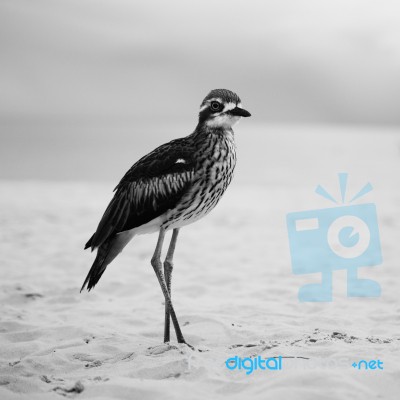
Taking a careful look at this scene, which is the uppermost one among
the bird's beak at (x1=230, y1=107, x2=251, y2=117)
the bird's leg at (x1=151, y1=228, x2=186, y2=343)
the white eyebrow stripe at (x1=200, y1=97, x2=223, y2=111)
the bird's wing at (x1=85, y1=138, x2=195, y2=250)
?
the white eyebrow stripe at (x1=200, y1=97, x2=223, y2=111)

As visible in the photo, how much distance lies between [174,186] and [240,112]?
0.83m

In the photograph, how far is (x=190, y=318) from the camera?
17.5 ft

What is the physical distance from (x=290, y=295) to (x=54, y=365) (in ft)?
9.92

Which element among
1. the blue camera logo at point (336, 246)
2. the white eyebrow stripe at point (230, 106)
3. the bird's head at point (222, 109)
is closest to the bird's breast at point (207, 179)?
the bird's head at point (222, 109)

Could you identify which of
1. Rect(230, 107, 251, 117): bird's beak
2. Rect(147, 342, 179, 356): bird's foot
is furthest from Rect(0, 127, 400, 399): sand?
Rect(230, 107, 251, 117): bird's beak

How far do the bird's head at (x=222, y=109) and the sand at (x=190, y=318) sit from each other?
1.81m

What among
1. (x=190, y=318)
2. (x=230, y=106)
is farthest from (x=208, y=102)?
(x=190, y=318)

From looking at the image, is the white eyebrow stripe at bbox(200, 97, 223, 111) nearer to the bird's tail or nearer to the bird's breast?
the bird's breast

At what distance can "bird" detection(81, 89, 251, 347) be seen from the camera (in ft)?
15.1

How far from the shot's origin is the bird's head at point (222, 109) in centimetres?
468

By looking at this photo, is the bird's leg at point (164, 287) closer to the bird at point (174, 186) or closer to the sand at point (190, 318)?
the bird at point (174, 186)

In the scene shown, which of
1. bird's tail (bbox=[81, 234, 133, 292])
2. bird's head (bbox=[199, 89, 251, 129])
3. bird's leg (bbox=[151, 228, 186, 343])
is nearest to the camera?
bird's leg (bbox=[151, 228, 186, 343])

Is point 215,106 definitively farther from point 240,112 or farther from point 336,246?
point 336,246

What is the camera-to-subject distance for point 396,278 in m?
7.09
